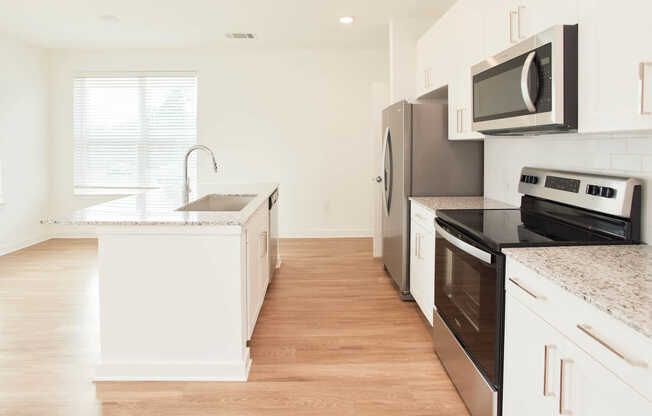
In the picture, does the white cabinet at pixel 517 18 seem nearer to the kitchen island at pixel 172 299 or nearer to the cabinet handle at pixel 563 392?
the cabinet handle at pixel 563 392

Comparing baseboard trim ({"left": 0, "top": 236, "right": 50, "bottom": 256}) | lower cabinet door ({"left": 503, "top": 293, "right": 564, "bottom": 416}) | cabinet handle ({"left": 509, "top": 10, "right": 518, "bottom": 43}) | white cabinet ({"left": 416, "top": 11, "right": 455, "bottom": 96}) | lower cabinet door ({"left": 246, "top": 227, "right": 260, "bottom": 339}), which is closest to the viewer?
lower cabinet door ({"left": 503, "top": 293, "right": 564, "bottom": 416})

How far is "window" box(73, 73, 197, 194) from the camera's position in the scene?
677 centimetres

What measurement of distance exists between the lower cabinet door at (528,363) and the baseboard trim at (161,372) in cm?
137

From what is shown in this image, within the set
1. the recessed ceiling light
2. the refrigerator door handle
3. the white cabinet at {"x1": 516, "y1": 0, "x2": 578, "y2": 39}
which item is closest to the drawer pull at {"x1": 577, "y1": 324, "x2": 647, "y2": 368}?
the white cabinet at {"x1": 516, "y1": 0, "x2": 578, "y2": 39}

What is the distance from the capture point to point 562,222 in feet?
7.45

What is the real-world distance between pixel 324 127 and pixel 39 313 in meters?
4.20

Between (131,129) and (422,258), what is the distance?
16.5 feet

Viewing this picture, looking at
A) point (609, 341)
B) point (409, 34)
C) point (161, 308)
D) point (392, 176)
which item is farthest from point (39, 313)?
point (409, 34)

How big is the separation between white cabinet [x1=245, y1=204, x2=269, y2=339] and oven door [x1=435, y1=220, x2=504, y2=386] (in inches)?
41.3

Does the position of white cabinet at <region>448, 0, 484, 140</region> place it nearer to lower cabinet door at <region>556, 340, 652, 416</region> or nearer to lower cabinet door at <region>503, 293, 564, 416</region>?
lower cabinet door at <region>503, 293, 564, 416</region>

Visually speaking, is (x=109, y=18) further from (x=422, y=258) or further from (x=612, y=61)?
(x=612, y=61)

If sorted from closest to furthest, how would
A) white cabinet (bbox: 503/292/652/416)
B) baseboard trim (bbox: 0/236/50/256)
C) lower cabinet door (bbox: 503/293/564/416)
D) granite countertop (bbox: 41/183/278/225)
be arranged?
white cabinet (bbox: 503/292/652/416) → lower cabinet door (bbox: 503/293/564/416) → granite countertop (bbox: 41/183/278/225) → baseboard trim (bbox: 0/236/50/256)

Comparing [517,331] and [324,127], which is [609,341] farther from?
[324,127]

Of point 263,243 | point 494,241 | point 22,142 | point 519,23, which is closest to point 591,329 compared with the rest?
point 494,241
